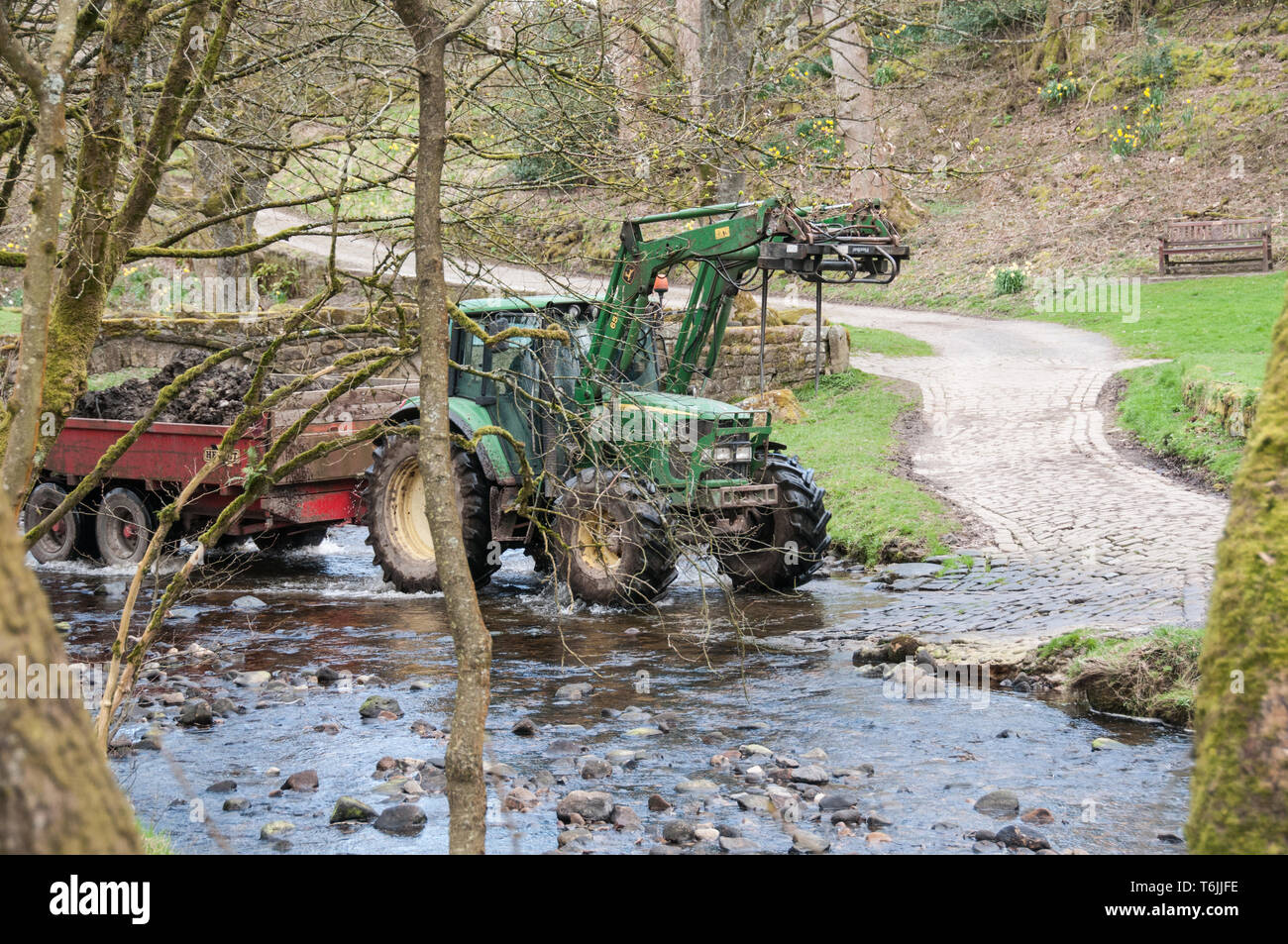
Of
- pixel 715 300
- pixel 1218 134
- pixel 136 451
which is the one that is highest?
pixel 1218 134

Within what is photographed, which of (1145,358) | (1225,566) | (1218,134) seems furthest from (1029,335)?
(1225,566)

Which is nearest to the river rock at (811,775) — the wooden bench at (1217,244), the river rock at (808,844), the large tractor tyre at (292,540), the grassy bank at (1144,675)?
the river rock at (808,844)

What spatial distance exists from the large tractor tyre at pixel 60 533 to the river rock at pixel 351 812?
8.87m

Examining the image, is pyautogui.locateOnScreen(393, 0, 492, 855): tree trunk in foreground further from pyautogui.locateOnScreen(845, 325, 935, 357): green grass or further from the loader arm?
pyautogui.locateOnScreen(845, 325, 935, 357): green grass

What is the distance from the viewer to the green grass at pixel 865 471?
11.6 metres

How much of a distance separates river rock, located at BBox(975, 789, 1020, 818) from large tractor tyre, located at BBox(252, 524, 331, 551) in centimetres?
973

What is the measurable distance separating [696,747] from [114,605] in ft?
22.5

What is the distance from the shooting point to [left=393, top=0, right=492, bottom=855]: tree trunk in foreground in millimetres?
3457

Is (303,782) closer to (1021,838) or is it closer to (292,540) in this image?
(1021,838)

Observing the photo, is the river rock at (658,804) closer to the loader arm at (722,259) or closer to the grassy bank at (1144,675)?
the grassy bank at (1144,675)

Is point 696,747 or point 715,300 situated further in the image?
point 715,300

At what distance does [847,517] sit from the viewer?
481 inches
